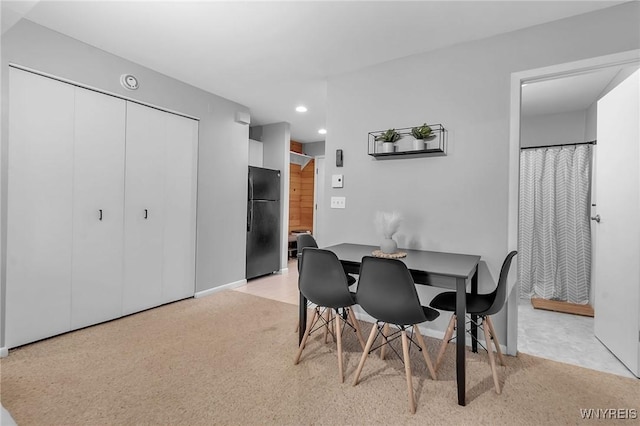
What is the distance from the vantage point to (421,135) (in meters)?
2.61

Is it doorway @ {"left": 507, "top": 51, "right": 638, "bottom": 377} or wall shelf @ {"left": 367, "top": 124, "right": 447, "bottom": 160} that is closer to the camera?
doorway @ {"left": 507, "top": 51, "right": 638, "bottom": 377}

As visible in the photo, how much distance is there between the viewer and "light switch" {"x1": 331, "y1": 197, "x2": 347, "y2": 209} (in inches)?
125

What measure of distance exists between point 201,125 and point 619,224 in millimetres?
4037

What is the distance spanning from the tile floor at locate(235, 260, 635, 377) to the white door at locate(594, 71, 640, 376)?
0.29 feet

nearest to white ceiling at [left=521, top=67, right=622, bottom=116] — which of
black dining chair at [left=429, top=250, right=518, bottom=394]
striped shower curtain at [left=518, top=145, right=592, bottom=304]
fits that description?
striped shower curtain at [left=518, top=145, right=592, bottom=304]

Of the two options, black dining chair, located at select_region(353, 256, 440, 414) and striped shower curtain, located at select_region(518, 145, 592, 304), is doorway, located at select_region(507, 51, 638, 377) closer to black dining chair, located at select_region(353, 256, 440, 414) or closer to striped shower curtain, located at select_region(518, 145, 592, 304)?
striped shower curtain, located at select_region(518, 145, 592, 304)

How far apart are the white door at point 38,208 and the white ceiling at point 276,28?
610 mm

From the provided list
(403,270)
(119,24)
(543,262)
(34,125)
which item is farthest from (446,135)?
(34,125)

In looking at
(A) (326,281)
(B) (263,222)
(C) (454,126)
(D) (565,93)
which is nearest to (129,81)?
(B) (263,222)

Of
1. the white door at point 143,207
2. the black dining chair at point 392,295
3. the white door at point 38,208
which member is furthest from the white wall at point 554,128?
the white door at point 38,208

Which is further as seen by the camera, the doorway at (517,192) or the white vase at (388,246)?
the white vase at (388,246)

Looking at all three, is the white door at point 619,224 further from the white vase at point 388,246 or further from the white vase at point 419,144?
the white vase at point 388,246

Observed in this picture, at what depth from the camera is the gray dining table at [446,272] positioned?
1.75 meters

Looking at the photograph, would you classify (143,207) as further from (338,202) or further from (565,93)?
(565,93)
